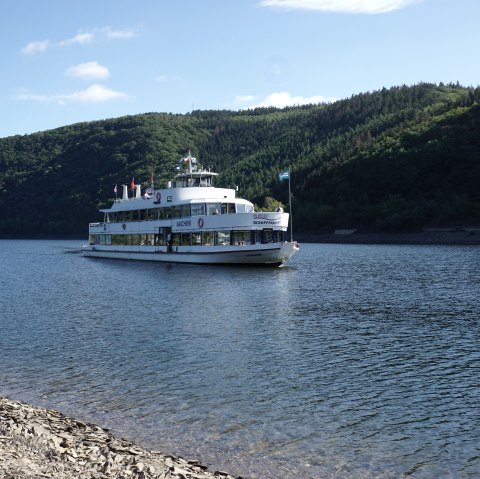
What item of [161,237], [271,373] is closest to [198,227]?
[161,237]

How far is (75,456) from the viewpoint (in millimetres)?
12656

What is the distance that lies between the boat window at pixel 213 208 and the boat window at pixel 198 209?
0.85 metres

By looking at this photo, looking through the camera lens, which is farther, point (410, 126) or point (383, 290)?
point (410, 126)

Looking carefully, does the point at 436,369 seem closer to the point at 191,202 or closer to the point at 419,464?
the point at 419,464

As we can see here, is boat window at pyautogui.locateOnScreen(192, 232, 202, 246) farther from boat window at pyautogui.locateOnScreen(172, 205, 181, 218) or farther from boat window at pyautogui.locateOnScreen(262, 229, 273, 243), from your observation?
boat window at pyautogui.locateOnScreen(262, 229, 273, 243)

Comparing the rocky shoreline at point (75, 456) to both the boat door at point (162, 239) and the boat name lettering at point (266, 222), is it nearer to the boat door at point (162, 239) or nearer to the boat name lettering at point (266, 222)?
the boat name lettering at point (266, 222)

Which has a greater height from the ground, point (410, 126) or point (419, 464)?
point (410, 126)

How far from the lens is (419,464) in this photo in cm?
1335

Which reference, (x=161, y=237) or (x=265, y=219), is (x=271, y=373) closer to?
(x=265, y=219)

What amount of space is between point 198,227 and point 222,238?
351cm

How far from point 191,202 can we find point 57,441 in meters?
53.9

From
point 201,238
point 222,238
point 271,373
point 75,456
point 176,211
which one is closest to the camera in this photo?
point 75,456

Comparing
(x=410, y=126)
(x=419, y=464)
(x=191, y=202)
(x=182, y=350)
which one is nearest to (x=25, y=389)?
(x=182, y=350)

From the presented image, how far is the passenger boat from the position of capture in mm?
60781
